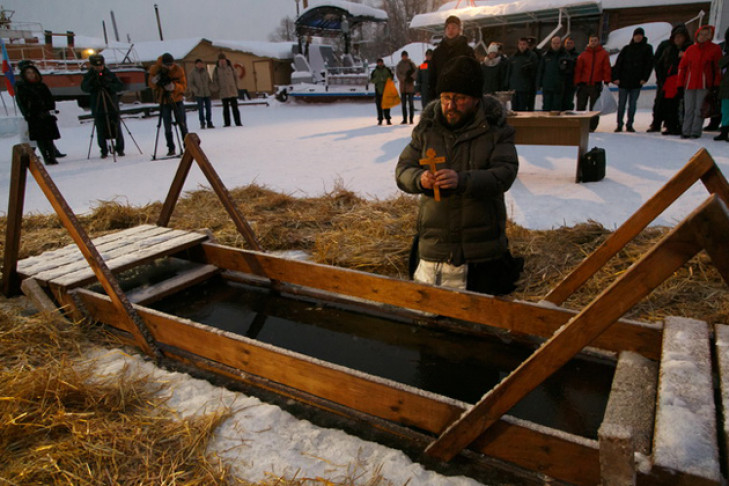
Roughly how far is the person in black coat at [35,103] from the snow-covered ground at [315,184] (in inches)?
26.1

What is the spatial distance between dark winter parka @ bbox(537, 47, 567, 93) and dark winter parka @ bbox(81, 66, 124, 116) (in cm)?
817

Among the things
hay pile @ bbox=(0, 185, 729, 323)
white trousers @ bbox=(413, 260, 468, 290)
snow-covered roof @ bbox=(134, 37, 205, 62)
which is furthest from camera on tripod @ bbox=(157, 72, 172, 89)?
snow-covered roof @ bbox=(134, 37, 205, 62)

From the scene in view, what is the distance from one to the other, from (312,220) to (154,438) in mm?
3131

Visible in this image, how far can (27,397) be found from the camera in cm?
221

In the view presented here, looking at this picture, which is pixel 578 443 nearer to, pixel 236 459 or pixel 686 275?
pixel 236 459

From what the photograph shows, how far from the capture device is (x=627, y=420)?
1.63m

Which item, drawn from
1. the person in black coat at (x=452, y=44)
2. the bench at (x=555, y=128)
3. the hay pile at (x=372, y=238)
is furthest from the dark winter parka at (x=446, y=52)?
the hay pile at (x=372, y=238)

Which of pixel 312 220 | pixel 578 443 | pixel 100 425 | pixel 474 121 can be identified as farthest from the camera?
pixel 312 220

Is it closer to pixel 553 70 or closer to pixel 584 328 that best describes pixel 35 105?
pixel 553 70

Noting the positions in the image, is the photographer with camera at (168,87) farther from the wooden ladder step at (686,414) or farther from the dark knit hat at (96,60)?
the wooden ladder step at (686,414)

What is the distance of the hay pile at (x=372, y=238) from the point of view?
3.03 m

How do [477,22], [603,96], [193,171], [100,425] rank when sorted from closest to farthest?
[100,425], [193,171], [603,96], [477,22]

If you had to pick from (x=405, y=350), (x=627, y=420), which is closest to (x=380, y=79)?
(x=405, y=350)

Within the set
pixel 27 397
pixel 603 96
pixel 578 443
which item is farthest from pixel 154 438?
pixel 603 96
